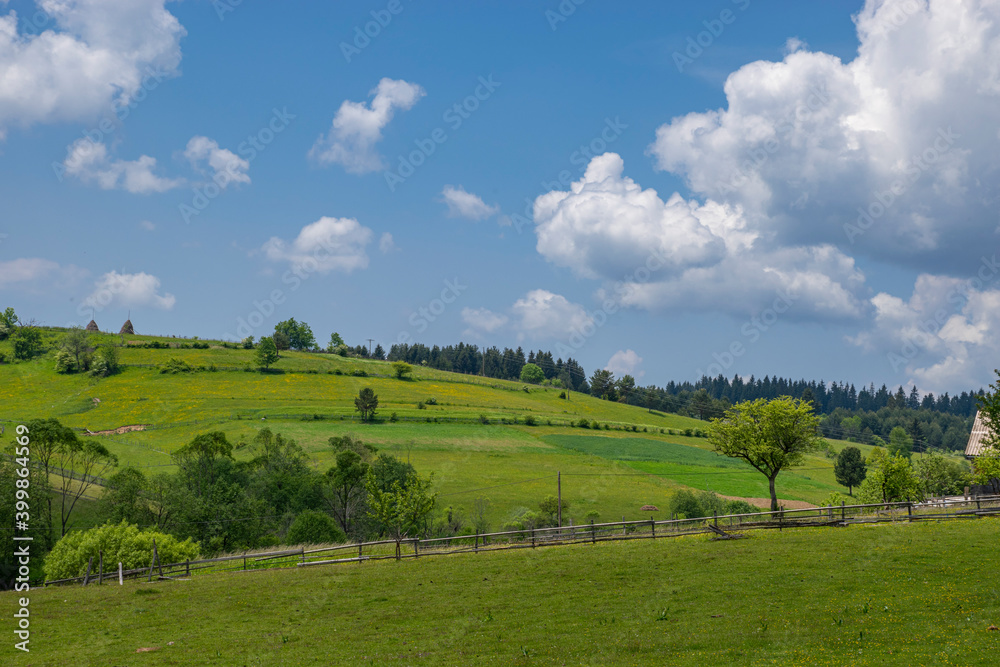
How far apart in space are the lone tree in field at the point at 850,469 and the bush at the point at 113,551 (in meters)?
103

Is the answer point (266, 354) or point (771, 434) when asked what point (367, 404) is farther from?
point (771, 434)

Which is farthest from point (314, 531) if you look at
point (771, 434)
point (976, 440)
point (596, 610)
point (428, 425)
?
point (976, 440)

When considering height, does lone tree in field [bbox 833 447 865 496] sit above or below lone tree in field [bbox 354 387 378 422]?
below

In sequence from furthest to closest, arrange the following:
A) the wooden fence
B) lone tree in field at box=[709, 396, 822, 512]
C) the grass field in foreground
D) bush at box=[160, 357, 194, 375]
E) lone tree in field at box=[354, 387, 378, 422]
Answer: bush at box=[160, 357, 194, 375]
lone tree in field at box=[354, 387, 378, 422]
lone tree in field at box=[709, 396, 822, 512]
the wooden fence
the grass field in foreground

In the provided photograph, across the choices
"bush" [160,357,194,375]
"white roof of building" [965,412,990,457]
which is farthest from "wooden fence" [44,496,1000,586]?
"bush" [160,357,194,375]

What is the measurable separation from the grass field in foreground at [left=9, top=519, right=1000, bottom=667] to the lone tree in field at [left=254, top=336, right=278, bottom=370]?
136244 mm

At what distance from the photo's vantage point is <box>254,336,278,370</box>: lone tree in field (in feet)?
546

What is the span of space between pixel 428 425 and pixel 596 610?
336ft

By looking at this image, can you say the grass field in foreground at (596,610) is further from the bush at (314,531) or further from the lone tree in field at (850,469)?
the lone tree in field at (850,469)

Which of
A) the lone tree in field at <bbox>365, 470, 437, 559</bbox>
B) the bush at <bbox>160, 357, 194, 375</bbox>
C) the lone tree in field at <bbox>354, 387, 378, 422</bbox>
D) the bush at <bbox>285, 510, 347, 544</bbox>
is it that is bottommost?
the bush at <bbox>285, 510, 347, 544</bbox>

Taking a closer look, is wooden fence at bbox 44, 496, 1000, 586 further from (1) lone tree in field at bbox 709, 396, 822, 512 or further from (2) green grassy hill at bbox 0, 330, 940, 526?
(2) green grassy hill at bbox 0, 330, 940, 526

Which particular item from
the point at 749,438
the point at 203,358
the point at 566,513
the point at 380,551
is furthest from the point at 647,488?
the point at 203,358

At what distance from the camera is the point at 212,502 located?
72.2 m

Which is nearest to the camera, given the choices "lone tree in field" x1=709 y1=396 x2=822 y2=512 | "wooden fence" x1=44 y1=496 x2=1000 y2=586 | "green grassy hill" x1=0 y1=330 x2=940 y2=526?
"wooden fence" x1=44 y1=496 x2=1000 y2=586
